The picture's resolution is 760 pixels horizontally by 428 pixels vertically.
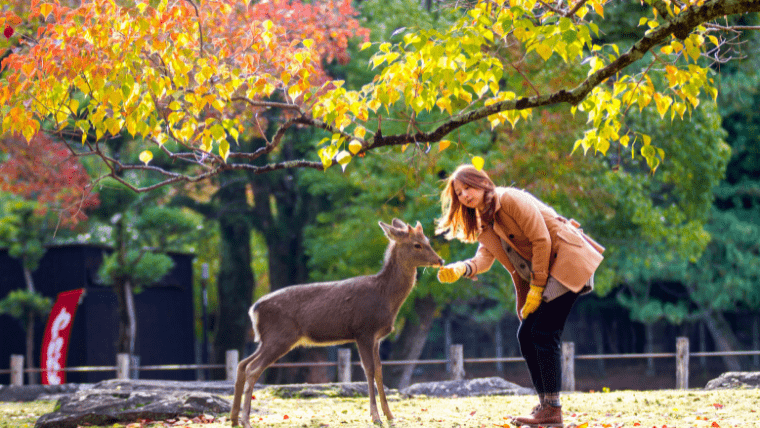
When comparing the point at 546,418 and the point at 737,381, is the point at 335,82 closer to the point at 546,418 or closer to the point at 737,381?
the point at 546,418

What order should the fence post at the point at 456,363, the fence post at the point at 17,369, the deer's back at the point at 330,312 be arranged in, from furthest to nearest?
the fence post at the point at 17,369
the fence post at the point at 456,363
the deer's back at the point at 330,312

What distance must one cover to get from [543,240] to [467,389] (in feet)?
19.4

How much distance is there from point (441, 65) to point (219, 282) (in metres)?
16.1

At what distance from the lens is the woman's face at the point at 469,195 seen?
478 centimetres

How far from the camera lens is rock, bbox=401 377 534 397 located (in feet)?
33.0

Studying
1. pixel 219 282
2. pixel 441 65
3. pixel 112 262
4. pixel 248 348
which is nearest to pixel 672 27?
pixel 441 65

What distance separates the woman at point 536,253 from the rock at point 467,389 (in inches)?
201

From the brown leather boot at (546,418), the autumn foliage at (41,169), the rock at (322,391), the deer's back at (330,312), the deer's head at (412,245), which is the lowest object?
the rock at (322,391)

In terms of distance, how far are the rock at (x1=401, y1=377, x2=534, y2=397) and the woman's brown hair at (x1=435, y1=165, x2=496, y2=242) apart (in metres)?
5.26

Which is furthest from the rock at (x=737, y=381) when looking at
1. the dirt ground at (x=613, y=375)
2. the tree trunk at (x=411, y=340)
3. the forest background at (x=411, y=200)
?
the dirt ground at (x=613, y=375)

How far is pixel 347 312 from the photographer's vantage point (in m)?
6.46

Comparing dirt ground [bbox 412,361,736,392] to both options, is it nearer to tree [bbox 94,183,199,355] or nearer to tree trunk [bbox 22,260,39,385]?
tree [bbox 94,183,199,355]

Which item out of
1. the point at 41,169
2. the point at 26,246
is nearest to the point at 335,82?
the point at 41,169

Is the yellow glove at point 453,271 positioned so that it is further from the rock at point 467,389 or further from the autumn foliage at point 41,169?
the autumn foliage at point 41,169
